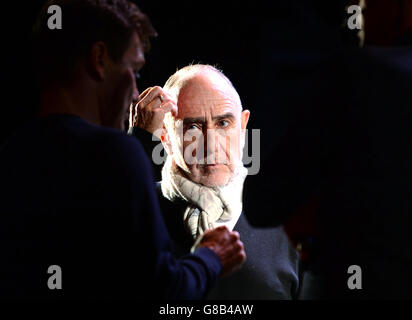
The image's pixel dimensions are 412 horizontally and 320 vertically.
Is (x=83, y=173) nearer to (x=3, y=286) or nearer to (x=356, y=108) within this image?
(x=3, y=286)

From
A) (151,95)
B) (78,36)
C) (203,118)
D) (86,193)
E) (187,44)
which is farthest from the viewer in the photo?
(187,44)

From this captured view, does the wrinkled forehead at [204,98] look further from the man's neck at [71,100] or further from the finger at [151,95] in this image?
the man's neck at [71,100]

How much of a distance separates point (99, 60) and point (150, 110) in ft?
1.71

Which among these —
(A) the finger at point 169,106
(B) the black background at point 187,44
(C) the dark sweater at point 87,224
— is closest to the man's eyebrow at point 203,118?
(A) the finger at point 169,106

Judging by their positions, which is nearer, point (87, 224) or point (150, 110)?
point (87, 224)

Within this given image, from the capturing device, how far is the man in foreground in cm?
104

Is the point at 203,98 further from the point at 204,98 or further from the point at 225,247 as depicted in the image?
the point at 225,247

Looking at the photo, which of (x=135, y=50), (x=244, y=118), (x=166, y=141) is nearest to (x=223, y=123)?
(x=244, y=118)

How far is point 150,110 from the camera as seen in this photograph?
5.50 ft

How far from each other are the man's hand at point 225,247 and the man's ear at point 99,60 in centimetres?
45

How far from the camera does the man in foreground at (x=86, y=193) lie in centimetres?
104

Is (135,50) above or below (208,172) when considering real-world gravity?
above

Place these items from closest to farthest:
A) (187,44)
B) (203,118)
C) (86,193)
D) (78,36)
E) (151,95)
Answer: (86,193) < (78,36) < (151,95) < (203,118) < (187,44)

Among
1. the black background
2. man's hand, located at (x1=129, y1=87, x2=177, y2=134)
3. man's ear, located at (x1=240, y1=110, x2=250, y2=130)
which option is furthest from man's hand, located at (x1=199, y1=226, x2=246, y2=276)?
the black background
